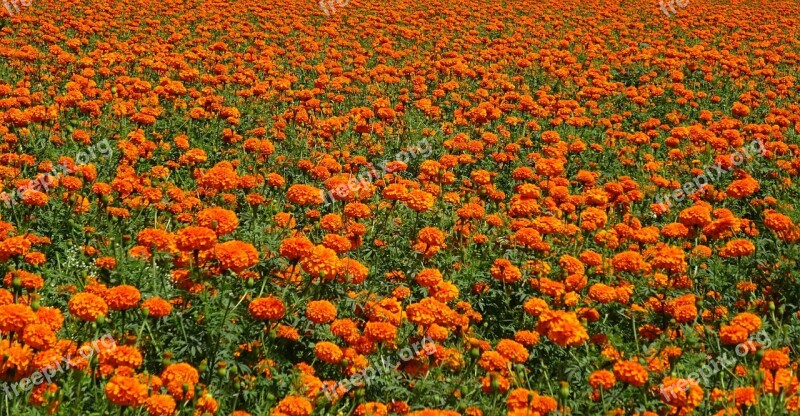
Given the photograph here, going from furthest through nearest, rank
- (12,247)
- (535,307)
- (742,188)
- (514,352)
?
1. (742,188)
2. (12,247)
3. (535,307)
4. (514,352)

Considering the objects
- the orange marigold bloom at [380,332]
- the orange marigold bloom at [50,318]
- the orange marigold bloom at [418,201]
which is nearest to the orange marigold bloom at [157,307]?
the orange marigold bloom at [50,318]

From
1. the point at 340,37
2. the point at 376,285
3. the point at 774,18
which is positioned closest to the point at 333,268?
the point at 376,285

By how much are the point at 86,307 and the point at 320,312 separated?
0.96 m

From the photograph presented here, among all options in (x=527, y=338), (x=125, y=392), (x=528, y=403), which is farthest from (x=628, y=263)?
(x=125, y=392)

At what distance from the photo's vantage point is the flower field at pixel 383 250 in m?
3.30

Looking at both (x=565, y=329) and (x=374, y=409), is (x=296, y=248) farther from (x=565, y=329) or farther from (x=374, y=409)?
(x=565, y=329)

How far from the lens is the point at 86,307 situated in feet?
10.3

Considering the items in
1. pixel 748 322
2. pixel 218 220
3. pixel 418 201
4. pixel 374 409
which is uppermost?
pixel 218 220

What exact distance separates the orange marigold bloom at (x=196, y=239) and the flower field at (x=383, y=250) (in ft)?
0.05

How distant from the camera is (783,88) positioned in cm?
906

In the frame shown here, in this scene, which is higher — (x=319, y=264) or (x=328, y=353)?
Result: (x=319, y=264)

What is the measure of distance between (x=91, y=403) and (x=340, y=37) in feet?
28.4

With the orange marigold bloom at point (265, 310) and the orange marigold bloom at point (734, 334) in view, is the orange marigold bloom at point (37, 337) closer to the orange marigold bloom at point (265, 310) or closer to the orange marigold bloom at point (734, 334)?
the orange marigold bloom at point (265, 310)

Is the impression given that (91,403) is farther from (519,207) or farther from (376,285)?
(519,207)
